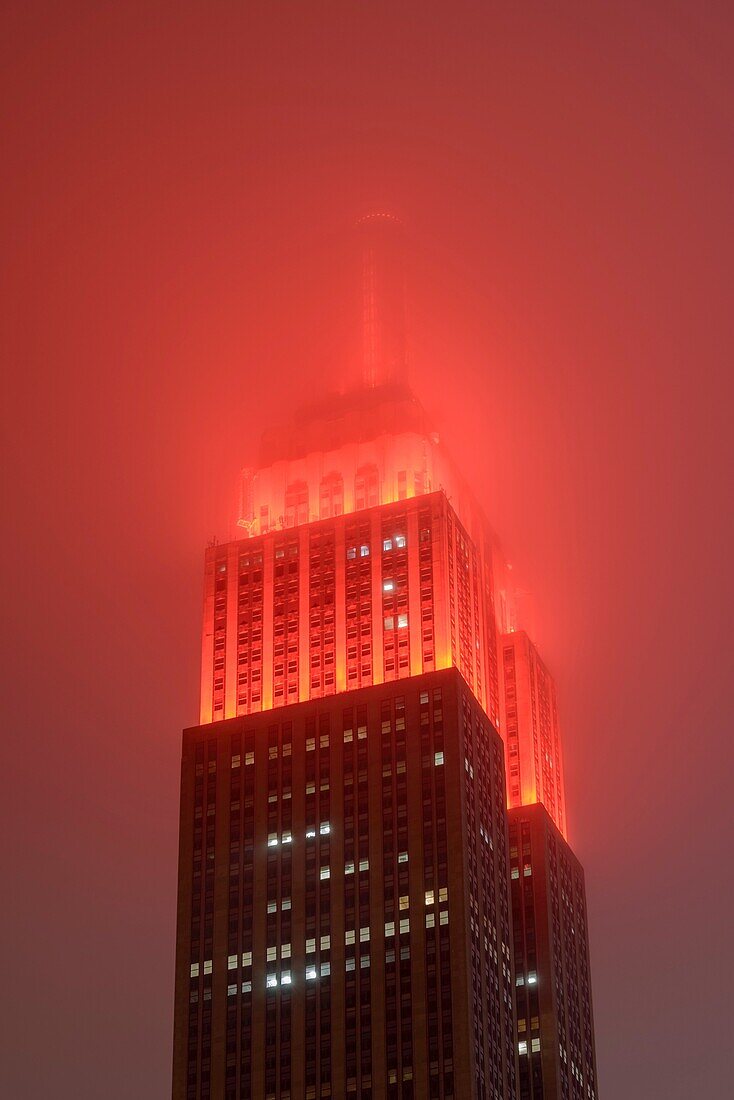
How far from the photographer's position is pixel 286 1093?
19950 centimetres

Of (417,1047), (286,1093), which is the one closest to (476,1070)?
(417,1047)

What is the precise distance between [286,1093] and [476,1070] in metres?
19.4

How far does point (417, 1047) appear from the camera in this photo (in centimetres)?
19888

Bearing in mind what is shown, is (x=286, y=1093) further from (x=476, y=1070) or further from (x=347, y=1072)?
(x=476, y=1070)

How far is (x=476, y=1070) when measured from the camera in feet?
648

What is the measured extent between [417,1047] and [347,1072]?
7.57m

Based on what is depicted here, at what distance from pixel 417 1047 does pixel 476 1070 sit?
635 cm

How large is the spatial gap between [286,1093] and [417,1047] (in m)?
14.1

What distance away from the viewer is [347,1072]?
19938cm

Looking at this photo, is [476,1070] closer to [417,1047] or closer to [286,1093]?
[417,1047]

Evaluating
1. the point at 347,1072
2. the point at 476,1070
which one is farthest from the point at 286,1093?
the point at 476,1070
